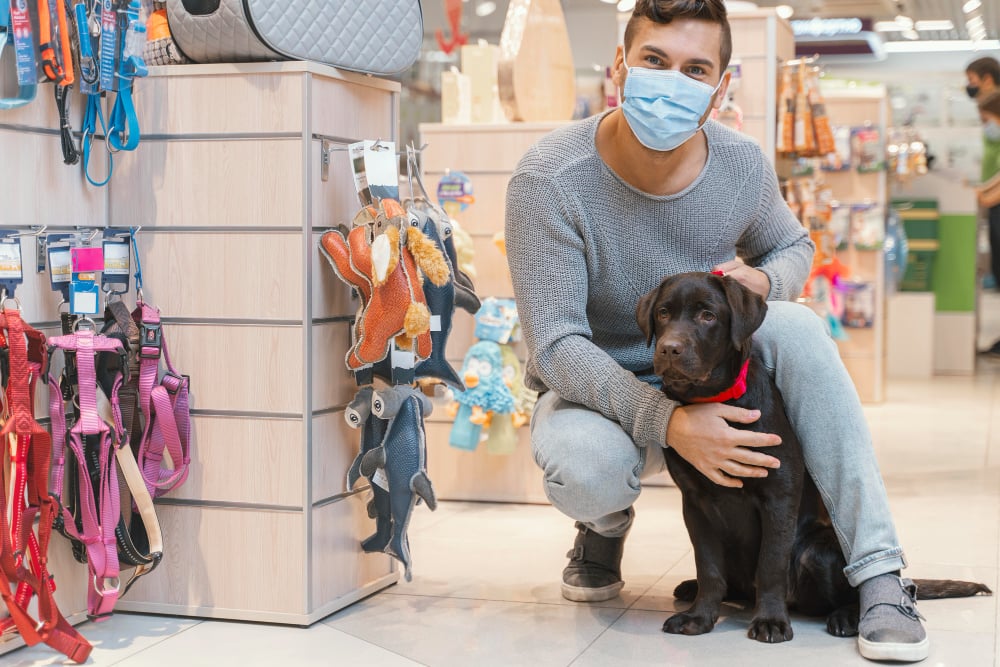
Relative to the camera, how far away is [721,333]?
2168 mm

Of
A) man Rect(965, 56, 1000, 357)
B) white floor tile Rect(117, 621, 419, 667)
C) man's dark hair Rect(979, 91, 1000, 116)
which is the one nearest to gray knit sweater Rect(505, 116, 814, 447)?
white floor tile Rect(117, 621, 419, 667)

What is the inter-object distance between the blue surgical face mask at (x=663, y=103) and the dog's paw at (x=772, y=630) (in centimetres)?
95

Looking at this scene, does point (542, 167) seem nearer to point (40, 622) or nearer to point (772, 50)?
point (40, 622)

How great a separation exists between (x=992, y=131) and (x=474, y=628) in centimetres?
487

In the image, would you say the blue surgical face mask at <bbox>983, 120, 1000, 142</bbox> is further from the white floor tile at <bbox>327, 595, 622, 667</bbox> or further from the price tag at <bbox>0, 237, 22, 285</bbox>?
the price tag at <bbox>0, 237, 22, 285</bbox>

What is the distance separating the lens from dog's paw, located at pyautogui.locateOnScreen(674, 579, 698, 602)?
262cm

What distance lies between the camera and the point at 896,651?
2.13 meters

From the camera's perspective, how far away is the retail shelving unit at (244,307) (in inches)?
96.1

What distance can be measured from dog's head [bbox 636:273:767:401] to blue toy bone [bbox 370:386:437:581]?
0.59m

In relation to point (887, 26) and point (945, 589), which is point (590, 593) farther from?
point (887, 26)

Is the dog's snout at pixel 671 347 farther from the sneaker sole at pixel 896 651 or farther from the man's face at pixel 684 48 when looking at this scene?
the sneaker sole at pixel 896 651

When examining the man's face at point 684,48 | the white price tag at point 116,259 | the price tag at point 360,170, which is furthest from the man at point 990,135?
the white price tag at point 116,259

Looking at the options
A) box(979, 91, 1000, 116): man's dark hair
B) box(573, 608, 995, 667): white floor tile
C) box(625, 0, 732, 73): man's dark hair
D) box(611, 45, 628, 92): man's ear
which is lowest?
box(573, 608, 995, 667): white floor tile

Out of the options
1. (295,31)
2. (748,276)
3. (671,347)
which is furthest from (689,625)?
(295,31)
